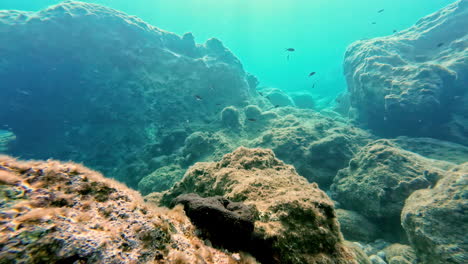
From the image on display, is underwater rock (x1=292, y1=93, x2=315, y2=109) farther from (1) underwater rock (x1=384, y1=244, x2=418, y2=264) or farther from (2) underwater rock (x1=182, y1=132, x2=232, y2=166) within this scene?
(1) underwater rock (x1=384, y1=244, x2=418, y2=264)

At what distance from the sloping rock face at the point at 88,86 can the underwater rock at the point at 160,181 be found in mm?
4412

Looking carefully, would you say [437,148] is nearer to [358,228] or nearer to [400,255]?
[358,228]

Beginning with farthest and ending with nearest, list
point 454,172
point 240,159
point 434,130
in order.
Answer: point 434,130
point 454,172
point 240,159

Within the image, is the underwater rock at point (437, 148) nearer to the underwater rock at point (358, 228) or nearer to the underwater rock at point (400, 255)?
the underwater rock at point (358, 228)

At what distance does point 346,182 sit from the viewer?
741cm

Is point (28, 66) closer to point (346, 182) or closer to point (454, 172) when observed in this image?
point (346, 182)

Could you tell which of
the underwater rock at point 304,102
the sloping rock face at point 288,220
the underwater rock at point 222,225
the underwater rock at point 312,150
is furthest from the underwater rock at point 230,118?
the underwater rock at point 304,102

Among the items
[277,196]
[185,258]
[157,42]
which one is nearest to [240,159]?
[277,196]

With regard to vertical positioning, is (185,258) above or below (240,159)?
below

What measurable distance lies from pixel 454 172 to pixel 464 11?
19327mm

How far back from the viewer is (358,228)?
19.9ft

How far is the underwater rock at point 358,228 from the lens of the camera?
5969mm

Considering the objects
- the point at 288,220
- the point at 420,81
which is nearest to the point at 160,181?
the point at 288,220

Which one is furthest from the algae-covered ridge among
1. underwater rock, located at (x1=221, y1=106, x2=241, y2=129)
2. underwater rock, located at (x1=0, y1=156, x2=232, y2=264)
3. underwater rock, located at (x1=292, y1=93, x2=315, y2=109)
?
underwater rock, located at (x1=292, y1=93, x2=315, y2=109)
